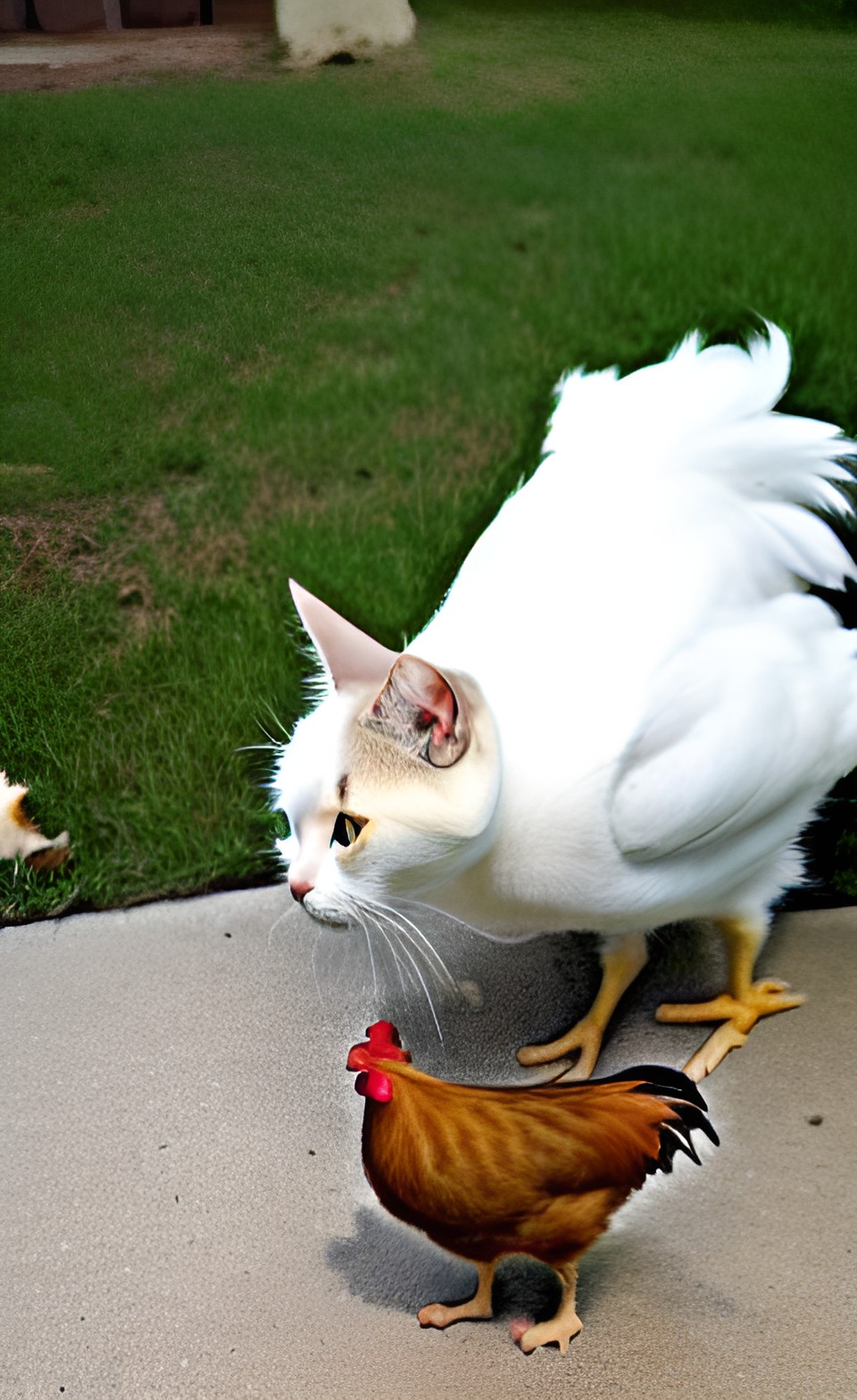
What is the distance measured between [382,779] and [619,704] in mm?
299

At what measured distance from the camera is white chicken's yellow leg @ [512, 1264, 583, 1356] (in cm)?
127

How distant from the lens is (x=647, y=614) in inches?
53.2

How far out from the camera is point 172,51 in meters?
1.70

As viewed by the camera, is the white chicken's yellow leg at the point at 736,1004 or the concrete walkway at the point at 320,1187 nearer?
the concrete walkway at the point at 320,1187

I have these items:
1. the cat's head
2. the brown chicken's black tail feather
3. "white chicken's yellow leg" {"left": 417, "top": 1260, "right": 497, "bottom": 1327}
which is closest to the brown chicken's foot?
the brown chicken's black tail feather

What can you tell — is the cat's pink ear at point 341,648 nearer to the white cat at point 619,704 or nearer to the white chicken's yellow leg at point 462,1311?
the white cat at point 619,704

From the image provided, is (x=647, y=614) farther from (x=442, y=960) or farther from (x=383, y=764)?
(x=442, y=960)

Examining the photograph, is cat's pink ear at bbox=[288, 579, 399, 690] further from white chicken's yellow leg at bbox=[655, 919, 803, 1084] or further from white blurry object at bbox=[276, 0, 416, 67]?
white blurry object at bbox=[276, 0, 416, 67]

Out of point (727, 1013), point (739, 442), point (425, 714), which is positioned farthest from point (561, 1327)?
point (739, 442)

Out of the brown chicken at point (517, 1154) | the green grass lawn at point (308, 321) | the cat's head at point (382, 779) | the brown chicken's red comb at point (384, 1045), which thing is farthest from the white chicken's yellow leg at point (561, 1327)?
the green grass lawn at point (308, 321)

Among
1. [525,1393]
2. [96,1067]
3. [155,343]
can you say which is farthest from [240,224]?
[525,1393]

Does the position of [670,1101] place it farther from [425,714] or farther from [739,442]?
[739,442]

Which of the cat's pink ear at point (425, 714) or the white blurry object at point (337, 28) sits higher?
the white blurry object at point (337, 28)

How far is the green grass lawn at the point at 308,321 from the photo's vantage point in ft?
5.37
